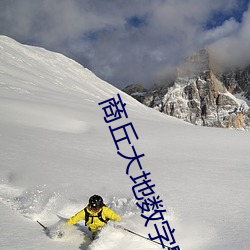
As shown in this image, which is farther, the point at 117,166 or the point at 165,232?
the point at 117,166

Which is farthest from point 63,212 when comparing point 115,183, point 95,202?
point 115,183

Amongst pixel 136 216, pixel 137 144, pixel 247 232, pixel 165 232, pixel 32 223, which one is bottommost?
pixel 247 232

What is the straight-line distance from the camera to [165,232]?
224 inches

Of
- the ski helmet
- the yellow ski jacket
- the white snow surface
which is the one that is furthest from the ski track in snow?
the ski helmet

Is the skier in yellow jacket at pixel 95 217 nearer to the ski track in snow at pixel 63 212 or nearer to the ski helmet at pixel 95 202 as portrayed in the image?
the ski helmet at pixel 95 202

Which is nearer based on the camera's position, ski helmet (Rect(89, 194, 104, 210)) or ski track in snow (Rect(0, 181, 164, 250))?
ski track in snow (Rect(0, 181, 164, 250))

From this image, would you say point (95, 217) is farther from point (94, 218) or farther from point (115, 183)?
point (115, 183)

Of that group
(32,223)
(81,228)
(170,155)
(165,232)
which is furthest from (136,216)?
(170,155)

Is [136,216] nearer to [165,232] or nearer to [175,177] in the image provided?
[165,232]

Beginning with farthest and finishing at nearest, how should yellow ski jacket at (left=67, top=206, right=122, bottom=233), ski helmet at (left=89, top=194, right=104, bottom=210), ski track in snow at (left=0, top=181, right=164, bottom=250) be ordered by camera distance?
1. yellow ski jacket at (left=67, top=206, right=122, bottom=233)
2. ski helmet at (left=89, top=194, right=104, bottom=210)
3. ski track in snow at (left=0, top=181, right=164, bottom=250)

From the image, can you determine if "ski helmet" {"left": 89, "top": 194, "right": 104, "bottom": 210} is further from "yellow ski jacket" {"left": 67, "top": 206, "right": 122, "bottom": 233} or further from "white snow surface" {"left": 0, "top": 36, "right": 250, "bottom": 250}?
"white snow surface" {"left": 0, "top": 36, "right": 250, "bottom": 250}

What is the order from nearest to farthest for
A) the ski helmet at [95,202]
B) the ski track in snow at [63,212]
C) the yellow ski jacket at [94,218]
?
the ski track in snow at [63,212]
the ski helmet at [95,202]
the yellow ski jacket at [94,218]

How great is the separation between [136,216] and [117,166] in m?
3.39

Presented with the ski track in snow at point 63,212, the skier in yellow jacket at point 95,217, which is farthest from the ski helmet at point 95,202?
the ski track in snow at point 63,212
